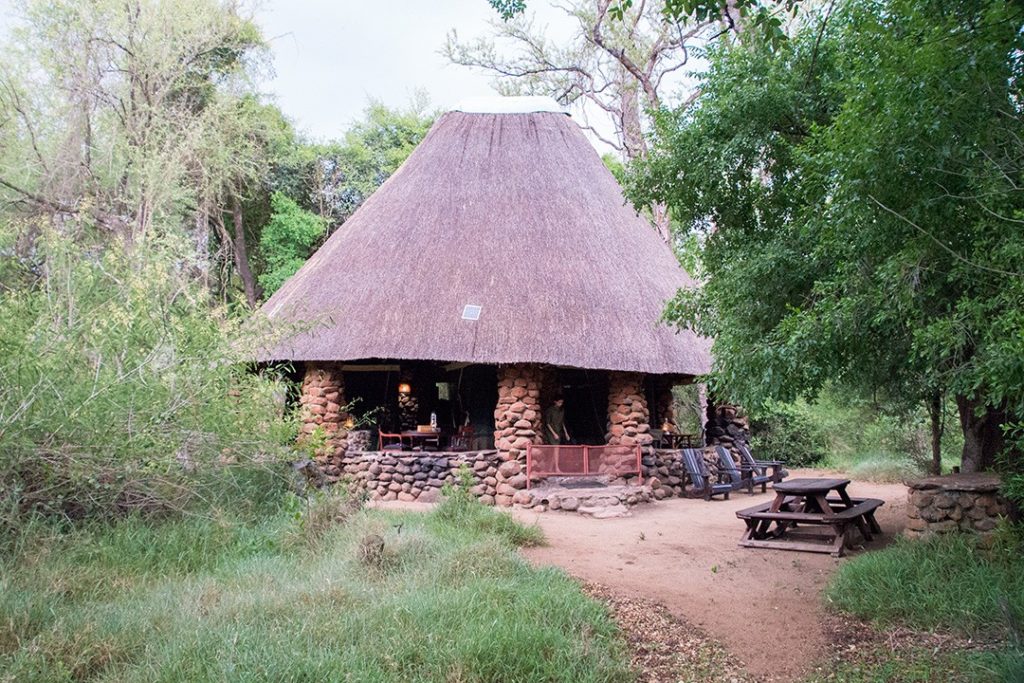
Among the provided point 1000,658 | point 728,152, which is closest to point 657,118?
point 728,152

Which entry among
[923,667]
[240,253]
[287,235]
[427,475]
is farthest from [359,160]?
[923,667]

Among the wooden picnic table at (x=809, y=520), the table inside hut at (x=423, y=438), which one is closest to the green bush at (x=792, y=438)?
the table inside hut at (x=423, y=438)

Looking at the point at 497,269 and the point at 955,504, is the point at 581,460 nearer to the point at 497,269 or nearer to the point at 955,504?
the point at 497,269

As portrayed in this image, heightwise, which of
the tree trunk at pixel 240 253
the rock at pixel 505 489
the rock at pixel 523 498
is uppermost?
the tree trunk at pixel 240 253

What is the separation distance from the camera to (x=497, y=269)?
12719mm

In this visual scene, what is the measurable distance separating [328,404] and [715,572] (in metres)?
7.45

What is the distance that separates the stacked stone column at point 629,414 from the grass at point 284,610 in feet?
20.1

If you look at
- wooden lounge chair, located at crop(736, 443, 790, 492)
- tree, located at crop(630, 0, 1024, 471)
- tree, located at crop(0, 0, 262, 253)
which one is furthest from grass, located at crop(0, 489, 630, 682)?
tree, located at crop(0, 0, 262, 253)

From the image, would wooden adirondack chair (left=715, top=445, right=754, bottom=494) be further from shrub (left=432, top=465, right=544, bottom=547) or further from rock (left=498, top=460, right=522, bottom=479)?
shrub (left=432, top=465, right=544, bottom=547)

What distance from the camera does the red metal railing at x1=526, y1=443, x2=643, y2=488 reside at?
11.6 metres

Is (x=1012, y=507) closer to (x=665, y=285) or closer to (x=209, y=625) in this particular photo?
(x=209, y=625)

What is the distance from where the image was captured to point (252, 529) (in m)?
6.91

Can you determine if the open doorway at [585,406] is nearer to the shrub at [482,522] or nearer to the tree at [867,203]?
the shrub at [482,522]

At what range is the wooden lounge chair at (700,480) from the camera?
12.5m
